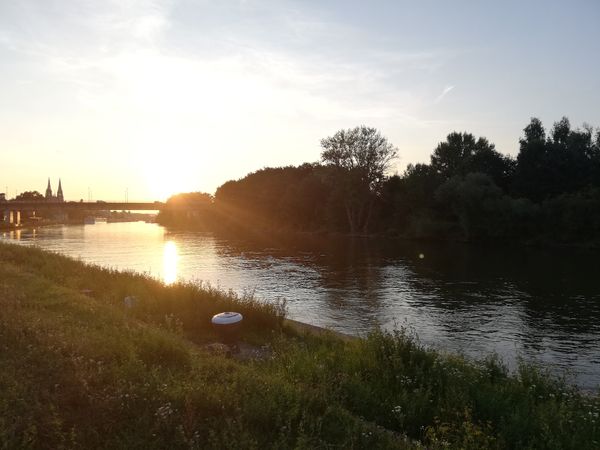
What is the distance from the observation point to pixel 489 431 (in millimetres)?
8719

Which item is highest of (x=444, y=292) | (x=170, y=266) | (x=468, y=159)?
(x=468, y=159)

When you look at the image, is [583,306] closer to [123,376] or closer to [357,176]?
[123,376]

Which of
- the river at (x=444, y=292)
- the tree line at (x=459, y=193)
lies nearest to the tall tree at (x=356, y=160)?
the tree line at (x=459, y=193)

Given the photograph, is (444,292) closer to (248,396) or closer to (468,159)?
(248,396)

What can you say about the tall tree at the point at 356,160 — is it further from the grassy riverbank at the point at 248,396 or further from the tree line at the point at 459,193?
the grassy riverbank at the point at 248,396

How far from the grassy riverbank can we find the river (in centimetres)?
743

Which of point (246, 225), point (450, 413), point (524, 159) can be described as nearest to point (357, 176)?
point (524, 159)

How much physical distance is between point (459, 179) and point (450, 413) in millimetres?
79778

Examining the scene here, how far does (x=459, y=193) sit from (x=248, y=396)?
3047 inches

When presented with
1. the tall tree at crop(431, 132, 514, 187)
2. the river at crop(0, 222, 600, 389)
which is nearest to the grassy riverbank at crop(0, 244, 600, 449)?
the river at crop(0, 222, 600, 389)

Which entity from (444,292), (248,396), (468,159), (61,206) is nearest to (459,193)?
(468,159)

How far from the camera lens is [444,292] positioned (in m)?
34.8

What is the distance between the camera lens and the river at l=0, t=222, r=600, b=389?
22.0m

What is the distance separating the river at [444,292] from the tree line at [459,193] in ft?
44.9
